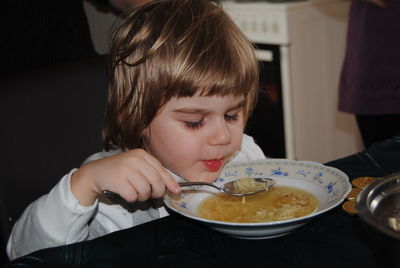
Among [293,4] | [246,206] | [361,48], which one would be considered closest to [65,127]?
[246,206]

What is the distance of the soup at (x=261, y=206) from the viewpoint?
2.85ft

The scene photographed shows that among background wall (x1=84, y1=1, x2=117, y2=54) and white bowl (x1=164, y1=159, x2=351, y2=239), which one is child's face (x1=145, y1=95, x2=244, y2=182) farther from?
background wall (x1=84, y1=1, x2=117, y2=54)

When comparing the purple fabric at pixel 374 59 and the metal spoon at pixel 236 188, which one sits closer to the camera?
the metal spoon at pixel 236 188

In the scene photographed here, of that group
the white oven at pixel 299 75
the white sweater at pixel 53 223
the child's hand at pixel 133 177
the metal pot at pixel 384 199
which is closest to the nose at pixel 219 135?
the child's hand at pixel 133 177

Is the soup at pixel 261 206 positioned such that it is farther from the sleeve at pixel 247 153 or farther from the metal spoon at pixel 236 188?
the sleeve at pixel 247 153

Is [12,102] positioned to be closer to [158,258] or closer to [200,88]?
[200,88]

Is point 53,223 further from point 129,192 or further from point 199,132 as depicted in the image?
point 199,132

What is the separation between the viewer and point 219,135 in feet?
3.31

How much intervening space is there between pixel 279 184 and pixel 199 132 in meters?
0.17

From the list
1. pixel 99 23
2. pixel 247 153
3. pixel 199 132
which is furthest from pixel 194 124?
pixel 99 23

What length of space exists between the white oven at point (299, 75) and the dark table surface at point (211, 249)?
6.10 feet

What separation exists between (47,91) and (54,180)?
0.65 feet

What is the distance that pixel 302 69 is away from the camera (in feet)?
8.91

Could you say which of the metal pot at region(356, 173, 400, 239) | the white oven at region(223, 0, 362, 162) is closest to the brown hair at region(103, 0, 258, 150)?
the metal pot at region(356, 173, 400, 239)
